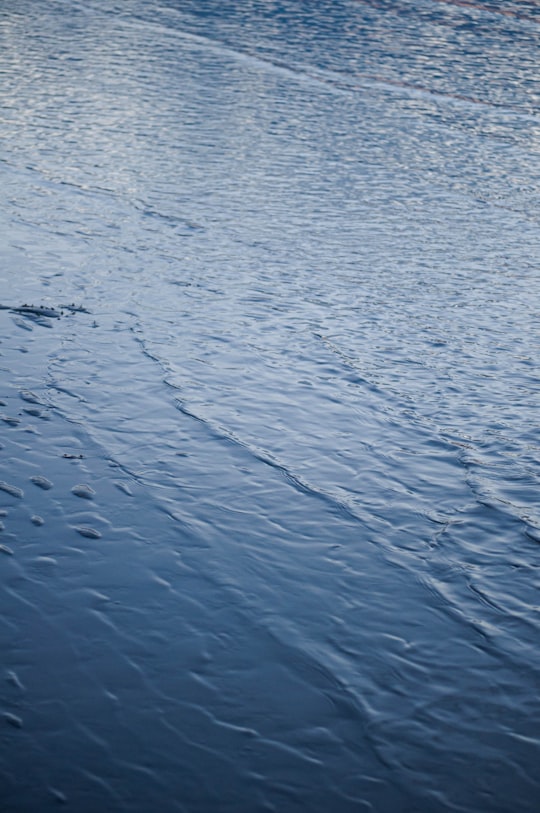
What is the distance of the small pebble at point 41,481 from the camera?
211 inches

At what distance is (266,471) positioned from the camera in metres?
5.70

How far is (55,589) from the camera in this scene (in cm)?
457

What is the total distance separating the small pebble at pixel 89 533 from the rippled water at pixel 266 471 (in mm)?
37

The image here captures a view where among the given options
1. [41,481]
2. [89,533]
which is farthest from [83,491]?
[89,533]

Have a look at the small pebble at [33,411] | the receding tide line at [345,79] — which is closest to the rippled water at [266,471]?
the small pebble at [33,411]

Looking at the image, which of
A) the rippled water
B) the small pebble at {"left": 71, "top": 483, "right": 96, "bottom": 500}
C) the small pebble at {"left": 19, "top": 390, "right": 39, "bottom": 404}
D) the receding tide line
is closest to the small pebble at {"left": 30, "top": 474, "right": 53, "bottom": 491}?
the rippled water

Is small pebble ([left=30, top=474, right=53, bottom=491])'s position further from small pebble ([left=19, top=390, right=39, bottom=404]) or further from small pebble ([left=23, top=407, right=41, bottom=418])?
small pebble ([left=19, top=390, right=39, bottom=404])

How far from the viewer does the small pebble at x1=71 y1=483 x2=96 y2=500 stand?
5.30 metres

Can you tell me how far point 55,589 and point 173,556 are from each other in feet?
1.95

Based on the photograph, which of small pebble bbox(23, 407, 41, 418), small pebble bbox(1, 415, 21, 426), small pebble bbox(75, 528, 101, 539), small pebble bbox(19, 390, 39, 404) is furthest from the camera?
small pebble bbox(19, 390, 39, 404)

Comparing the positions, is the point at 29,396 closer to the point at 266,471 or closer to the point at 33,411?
the point at 33,411

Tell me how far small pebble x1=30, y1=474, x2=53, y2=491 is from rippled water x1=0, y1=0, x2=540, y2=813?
29 mm

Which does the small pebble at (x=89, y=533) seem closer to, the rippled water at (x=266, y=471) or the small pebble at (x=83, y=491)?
the rippled water at (x=266, y=471)

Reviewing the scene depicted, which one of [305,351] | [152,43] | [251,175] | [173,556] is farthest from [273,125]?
[173,556]
